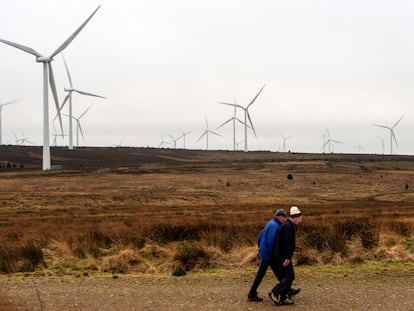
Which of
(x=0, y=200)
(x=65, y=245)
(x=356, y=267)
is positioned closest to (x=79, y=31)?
(x=0, y=200)

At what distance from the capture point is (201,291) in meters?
13.2

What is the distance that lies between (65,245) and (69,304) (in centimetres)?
666

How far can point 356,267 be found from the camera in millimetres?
16094

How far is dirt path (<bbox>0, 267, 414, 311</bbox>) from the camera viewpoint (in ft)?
38.7

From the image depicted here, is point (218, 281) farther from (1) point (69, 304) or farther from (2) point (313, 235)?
(2) point (313, 235)

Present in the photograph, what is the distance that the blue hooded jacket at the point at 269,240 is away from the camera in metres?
11.6

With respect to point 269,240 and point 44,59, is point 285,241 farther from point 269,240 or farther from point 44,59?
point 44,59

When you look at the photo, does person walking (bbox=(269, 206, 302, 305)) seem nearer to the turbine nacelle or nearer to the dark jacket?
the dark jacket

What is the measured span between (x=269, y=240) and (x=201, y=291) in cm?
261

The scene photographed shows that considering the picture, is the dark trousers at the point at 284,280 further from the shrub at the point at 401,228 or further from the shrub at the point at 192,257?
the shrub at the point at 401,228

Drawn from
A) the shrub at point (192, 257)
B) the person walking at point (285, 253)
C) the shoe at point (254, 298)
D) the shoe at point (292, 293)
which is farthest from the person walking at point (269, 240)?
the shrub at point (192, 257)

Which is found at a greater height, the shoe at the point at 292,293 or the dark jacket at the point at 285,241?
the dark jacket at the point at 285,241

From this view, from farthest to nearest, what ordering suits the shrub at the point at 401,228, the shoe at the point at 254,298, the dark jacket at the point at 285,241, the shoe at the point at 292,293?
the shrub at the point at 401,228
the shoe at the point at 254,298
the shoe at the point at 292,293
the dark jacket at the point at 285,241

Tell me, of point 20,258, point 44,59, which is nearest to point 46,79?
point 44,59
